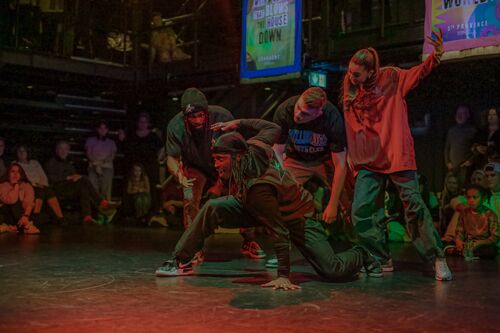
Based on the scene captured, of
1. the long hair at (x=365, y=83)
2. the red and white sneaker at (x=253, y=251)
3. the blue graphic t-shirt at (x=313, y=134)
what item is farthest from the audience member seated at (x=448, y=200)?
the long hair at (x=365, y=83)

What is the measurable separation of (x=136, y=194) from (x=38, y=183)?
1759mm

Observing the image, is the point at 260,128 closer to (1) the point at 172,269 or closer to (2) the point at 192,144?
(1) the point at 172,269

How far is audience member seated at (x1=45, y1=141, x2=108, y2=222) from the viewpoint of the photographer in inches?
416

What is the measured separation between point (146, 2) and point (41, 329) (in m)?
10.0

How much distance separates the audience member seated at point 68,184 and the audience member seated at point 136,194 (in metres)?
0.52

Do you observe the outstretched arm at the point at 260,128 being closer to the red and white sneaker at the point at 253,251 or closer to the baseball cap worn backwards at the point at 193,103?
the baseball cap worn backwards at the point at 193,103

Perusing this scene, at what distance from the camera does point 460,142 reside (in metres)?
8.41

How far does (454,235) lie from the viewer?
6.75 metres

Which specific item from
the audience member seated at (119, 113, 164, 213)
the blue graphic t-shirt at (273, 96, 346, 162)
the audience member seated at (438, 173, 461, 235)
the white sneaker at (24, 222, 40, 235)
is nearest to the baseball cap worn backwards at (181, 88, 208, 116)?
the blue graphic t-shirt at (273, 96, 346, 162)

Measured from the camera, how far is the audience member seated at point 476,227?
20.3ft

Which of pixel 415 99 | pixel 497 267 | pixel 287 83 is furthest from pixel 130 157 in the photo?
pixel 497 267

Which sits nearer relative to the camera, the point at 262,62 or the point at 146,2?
the point at 262,62

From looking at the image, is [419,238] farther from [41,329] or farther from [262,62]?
[262,62]

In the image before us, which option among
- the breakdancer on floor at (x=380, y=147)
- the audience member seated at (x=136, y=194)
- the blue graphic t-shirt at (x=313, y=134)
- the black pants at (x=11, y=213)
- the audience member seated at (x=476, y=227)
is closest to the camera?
the breakdancer on floor at (x=380, y=147)
